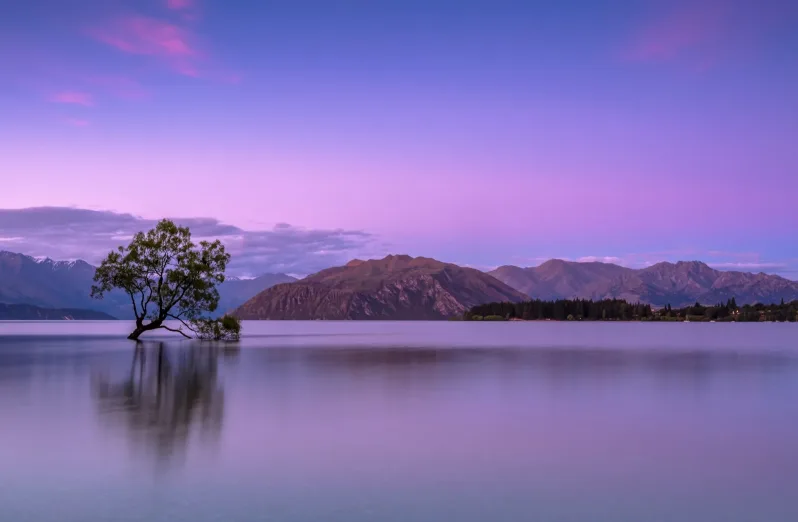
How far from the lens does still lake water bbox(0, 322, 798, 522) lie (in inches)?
680

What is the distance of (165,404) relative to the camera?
36094 mm

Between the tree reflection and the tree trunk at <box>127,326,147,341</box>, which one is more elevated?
the tree reflection

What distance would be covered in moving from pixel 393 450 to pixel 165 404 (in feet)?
53.2

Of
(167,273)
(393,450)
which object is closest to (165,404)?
(393,450)

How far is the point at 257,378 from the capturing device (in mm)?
51281

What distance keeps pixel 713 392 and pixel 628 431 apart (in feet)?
61.3

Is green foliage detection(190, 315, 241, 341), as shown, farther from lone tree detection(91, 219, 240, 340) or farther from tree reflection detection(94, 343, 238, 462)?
tree reflection detection(94, 343, 238, 462)

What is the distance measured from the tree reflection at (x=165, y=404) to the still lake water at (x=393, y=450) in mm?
136

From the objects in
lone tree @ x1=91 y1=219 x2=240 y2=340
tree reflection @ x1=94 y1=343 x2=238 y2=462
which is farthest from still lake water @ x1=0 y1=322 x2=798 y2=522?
lone tree @ x1=91 y1=219 x2=240 y2=340

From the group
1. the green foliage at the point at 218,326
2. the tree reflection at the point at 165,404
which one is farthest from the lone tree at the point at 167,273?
Result: the tree reflection at the point at 165,404

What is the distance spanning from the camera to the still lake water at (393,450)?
17.3 meters

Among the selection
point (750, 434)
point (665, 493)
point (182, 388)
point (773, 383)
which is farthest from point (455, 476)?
point (773, 383)

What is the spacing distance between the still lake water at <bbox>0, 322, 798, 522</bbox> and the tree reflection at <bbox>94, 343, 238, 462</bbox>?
14 centimetres

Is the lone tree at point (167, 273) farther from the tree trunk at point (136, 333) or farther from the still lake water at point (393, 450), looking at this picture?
the still lake water at point (393, 450)
